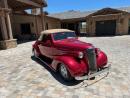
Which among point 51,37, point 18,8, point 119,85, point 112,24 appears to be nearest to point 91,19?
point 112,24

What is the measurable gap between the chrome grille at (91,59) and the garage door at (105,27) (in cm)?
1908

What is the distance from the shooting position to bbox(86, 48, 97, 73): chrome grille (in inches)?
178

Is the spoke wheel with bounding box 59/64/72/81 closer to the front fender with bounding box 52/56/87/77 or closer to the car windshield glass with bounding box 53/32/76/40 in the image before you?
the front fender with bounding box 52/56/87/77

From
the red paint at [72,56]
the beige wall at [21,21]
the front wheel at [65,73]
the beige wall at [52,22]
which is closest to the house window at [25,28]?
the beige wall at [21,21]

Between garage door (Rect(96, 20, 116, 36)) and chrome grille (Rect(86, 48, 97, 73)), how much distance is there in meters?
19.1

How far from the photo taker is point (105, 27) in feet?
74.5

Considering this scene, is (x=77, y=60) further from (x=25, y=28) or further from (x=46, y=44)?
(x=25, y=28)

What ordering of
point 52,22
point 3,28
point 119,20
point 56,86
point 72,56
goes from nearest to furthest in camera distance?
point 56,86 → point 72,56 → point 3,28 → point 119,20 → point 52,22

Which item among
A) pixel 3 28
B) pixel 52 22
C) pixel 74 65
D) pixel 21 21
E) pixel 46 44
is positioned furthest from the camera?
pixel 52 22

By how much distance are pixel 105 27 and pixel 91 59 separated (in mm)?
19495

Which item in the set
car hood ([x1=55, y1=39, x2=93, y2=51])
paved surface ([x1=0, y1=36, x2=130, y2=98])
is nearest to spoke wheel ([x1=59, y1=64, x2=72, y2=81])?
paved surface ([x1=0, y1=36, x2=130, y2=98])

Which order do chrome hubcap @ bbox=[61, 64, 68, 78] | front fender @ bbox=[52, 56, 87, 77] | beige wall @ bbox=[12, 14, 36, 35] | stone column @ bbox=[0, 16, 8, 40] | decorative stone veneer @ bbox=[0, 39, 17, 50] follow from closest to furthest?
front fender @ bbox=[52, 56, 87, 77]
chrome hubcap @ bbox=[61, 64, 68, 78]
stone column @ bbox=[0, 16, 8, 40]
decorative stone veneer @ bbox=[0, 39, 17, 50]
beige wall @ bbox=[12, 14, 36, 35]

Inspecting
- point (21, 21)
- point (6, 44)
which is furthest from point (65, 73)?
point (21, 21)

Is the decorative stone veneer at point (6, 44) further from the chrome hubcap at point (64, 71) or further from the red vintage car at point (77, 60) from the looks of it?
the chrome hubcap at point (64, 71)
